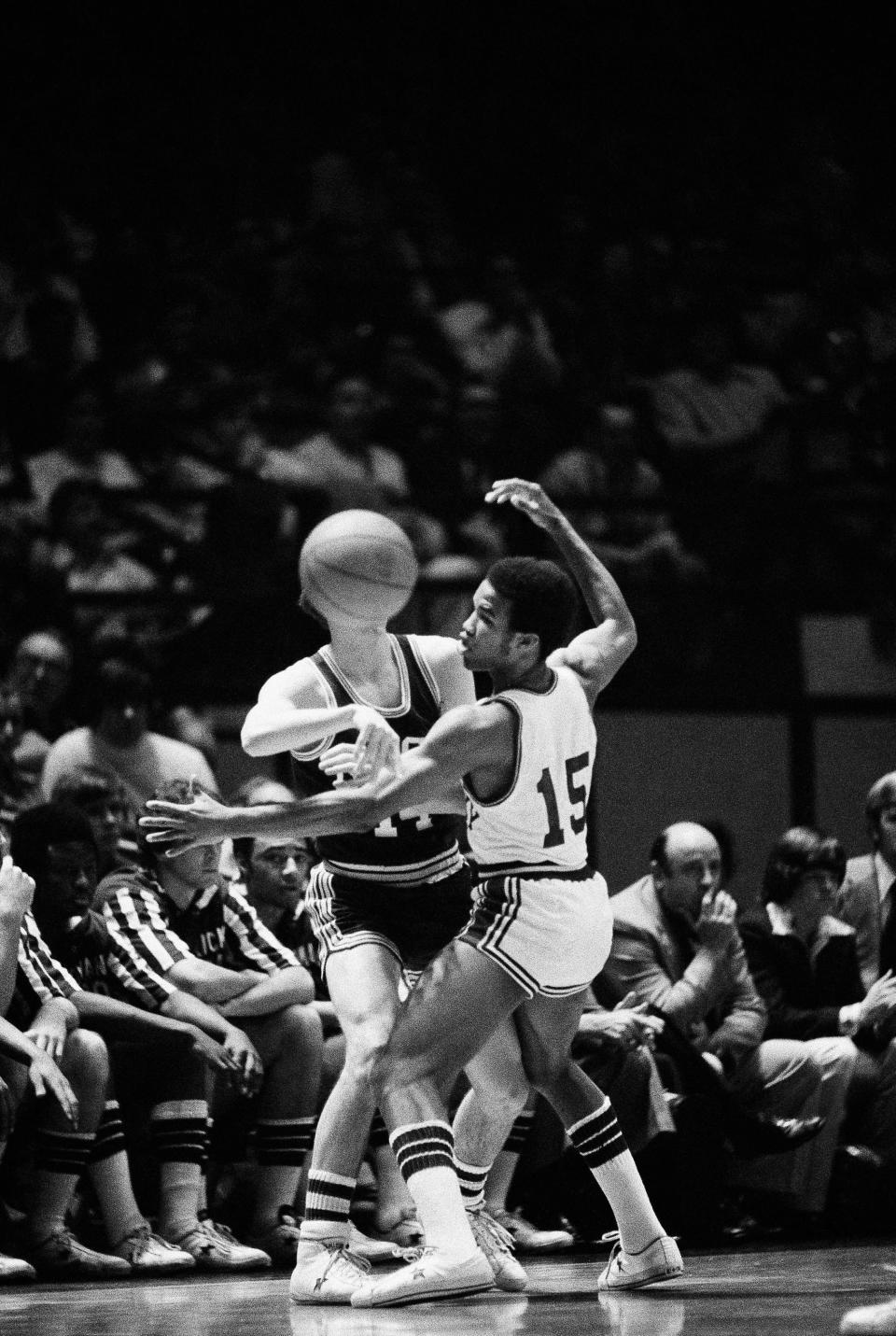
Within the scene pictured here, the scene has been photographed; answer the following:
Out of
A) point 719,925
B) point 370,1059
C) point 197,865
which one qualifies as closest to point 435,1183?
point 370,1059

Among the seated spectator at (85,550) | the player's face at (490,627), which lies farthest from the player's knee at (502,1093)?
the seated spectator at (85,550)

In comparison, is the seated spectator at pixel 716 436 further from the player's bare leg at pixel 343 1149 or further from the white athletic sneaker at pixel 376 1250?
the player's bare leg at pixel 343 1149

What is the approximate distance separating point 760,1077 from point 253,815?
2.52 metres

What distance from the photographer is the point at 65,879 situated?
17.1 ft

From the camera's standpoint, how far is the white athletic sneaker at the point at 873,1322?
131 inches

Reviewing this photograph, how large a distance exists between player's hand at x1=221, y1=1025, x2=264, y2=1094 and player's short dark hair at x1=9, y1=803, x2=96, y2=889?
2.09 ft

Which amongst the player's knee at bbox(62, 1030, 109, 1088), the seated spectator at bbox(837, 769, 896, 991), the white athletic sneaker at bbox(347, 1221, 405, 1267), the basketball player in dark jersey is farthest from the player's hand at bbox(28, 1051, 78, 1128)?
the seated spectator at bbox(837, 769, 896, 991)

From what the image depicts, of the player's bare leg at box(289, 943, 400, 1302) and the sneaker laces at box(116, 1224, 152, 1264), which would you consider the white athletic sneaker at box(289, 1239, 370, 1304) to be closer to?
the player's bare leg at box(289, 943, 400, 1302)

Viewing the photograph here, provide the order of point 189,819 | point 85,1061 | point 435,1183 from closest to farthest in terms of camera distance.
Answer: point 189,819 → point 435,1183 → point 85,1061

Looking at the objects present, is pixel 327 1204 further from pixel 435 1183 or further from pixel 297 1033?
pixel 297 1033

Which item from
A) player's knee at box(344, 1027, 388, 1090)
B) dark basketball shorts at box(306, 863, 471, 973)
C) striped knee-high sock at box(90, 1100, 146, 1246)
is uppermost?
dark basketball shorts at box(306, 863, 471, 973)

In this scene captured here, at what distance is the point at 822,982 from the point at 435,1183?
247 cm

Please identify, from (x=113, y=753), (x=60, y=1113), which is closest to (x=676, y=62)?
(x=113, y=753)

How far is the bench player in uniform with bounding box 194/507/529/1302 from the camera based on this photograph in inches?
162
